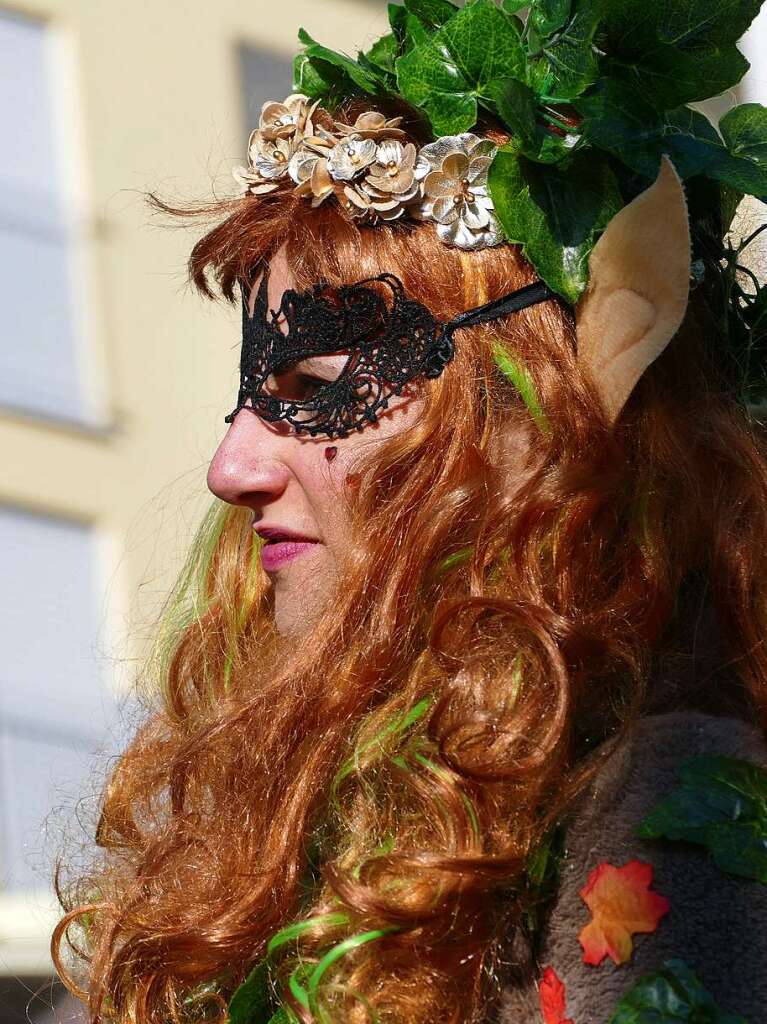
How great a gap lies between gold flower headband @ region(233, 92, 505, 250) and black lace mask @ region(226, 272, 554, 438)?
0.10 m

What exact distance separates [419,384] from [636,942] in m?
0.76

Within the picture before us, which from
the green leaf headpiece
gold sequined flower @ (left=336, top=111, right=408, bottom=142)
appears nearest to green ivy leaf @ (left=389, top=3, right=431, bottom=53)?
the green leaf headpiece

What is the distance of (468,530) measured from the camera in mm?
1795

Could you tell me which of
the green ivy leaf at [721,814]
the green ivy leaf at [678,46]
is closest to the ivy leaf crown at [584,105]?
the green ivy leaf at [678,46]

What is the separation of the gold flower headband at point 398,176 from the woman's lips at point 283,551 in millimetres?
427

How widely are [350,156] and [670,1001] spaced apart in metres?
1.13

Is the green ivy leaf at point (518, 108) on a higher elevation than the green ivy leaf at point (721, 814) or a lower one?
higher

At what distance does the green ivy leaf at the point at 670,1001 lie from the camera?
133 cm

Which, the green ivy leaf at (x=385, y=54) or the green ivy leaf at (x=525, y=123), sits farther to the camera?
the green ivy leaf at (x=385, y=54)

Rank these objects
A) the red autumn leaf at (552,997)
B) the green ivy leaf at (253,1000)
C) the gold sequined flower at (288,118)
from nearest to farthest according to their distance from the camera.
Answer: the red autumn leaf at (552,997)
the green ivy leaf at (253,1000)
the gold sequined flower at (288,118)

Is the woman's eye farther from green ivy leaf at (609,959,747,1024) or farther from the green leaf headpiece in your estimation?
green ivy leaf at (609,959,747,1024)

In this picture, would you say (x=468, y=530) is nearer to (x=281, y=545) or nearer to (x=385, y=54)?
(x=281, y=545)

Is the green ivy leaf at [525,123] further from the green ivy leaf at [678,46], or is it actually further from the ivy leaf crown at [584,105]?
the green ivy leaf at [678,46]

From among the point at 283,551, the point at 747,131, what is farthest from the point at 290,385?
the point at 747,131
